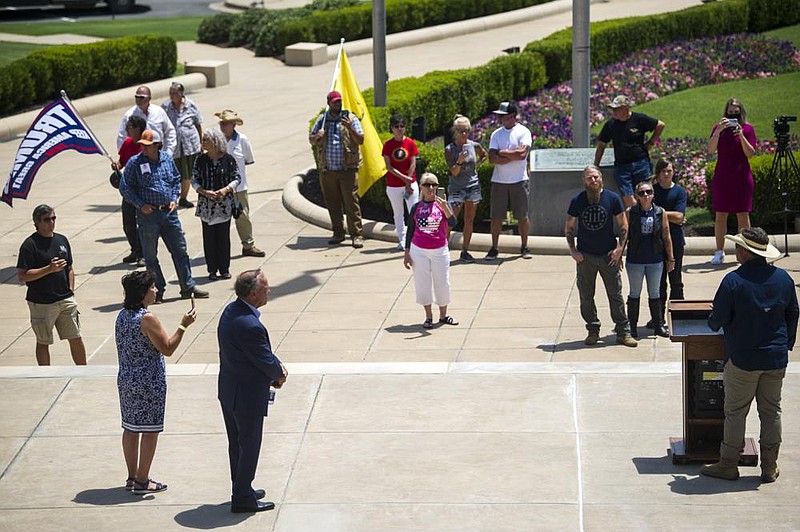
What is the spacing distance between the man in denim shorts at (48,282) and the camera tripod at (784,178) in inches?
308

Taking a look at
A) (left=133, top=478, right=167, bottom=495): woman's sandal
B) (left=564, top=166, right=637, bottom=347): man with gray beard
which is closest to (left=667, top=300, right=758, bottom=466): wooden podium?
(left=564, top=166, right=637, bottom=347): man with gray beard

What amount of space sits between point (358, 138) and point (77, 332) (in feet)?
17.4

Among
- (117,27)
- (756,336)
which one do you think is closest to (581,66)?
(756,336)

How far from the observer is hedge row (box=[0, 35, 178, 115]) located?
82.5 feet

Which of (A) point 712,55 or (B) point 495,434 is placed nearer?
(B) point 495,434

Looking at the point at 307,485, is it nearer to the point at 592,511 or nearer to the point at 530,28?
the point at 592,511

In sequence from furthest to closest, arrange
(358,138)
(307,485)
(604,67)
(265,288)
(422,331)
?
(604,67) → (358,138) → (422,331) → (307,485) → (265,288)

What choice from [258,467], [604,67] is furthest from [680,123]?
[258,467]

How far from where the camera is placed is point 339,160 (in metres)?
16.4

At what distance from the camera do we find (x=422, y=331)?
1325 cm

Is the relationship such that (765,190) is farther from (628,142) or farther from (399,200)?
(399,200)

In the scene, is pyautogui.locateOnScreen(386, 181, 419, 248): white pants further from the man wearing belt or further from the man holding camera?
the man wearing belt

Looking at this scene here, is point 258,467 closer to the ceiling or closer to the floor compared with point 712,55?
closer to the floor

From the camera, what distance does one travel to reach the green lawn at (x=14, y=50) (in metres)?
29.8
